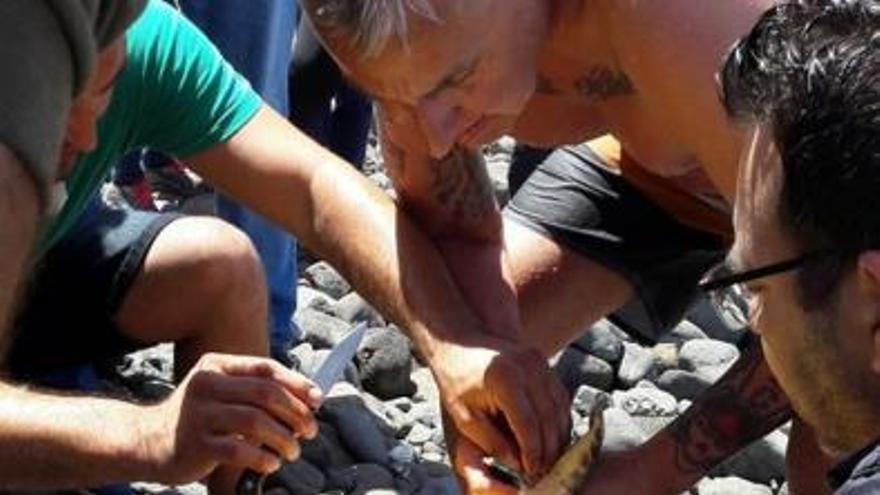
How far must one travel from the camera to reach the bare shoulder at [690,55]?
3188 mm

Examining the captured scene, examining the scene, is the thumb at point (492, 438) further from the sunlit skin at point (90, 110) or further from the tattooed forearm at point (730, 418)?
the sunlit skin at point (90, 110)

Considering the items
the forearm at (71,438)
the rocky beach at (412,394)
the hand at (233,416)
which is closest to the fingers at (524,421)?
the hand at (233,416)

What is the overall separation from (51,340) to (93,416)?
36.6 inches

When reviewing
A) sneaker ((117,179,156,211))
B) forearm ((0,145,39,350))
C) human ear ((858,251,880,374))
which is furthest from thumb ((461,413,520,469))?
sneaker ((117,179,156,211))

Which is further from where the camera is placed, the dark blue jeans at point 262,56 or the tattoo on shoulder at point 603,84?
the dark blue jeans at point 262,56

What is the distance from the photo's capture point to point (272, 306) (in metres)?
4.83

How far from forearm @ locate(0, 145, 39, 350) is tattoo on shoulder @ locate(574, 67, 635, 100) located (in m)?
2.07

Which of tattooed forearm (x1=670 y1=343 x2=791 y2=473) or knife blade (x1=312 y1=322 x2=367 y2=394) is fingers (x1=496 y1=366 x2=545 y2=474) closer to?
knife blade (x1=312 y1=322 x2=367 y2=394)

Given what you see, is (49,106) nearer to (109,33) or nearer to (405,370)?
(109,33)

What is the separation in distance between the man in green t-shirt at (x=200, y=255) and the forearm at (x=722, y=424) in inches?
18.7

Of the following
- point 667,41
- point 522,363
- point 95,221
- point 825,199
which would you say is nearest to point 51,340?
point 95,221

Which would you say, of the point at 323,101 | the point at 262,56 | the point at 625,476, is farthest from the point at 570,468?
the point at 323,101

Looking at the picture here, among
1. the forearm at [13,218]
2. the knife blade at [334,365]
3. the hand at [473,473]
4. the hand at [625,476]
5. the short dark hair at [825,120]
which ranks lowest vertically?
the hand at [625,476]

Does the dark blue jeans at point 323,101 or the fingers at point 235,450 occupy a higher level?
the fingers at point 235,450
